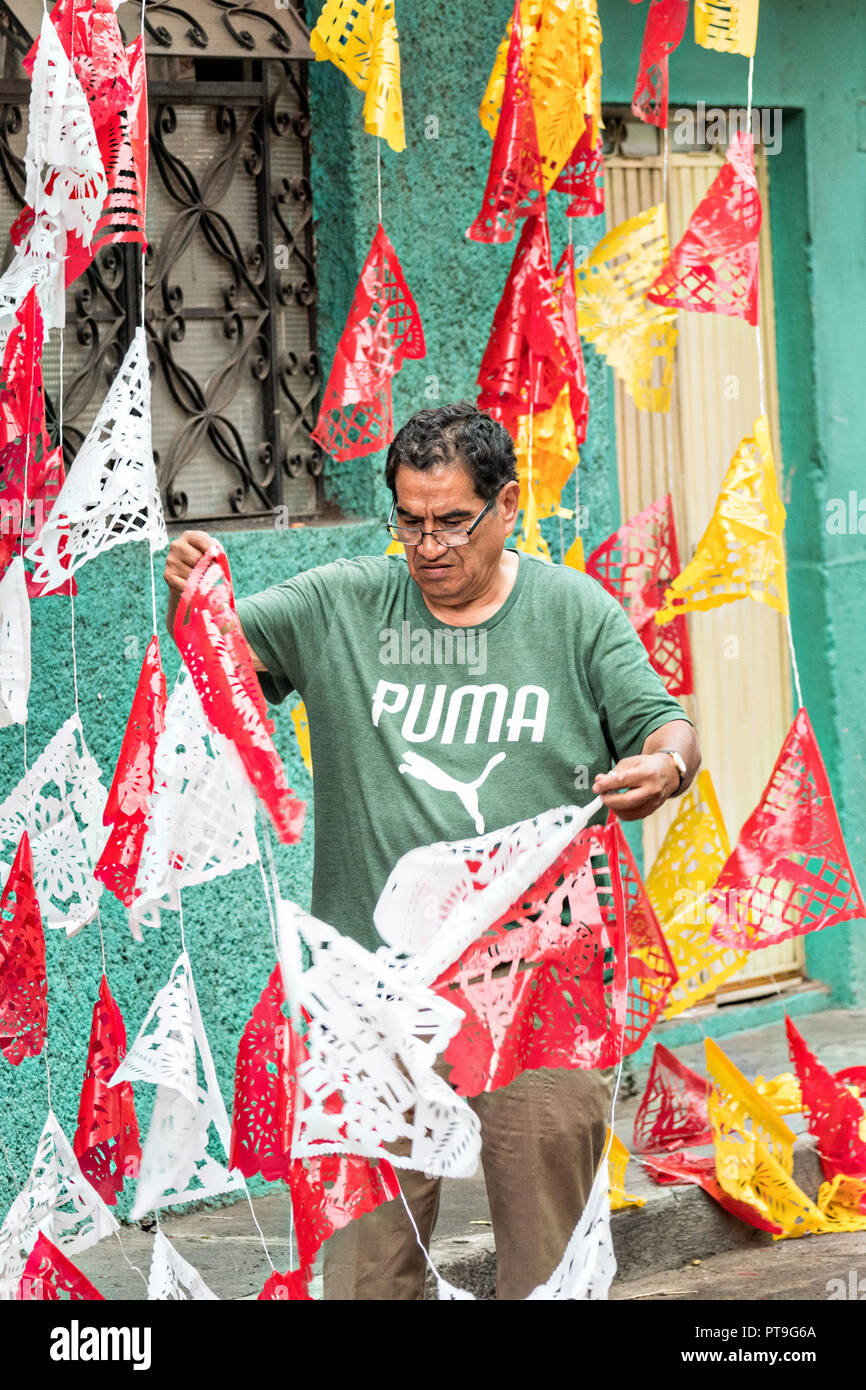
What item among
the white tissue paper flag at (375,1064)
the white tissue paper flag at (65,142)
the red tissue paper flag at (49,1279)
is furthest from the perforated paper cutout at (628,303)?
the red tissue paper flag at (49,1279)

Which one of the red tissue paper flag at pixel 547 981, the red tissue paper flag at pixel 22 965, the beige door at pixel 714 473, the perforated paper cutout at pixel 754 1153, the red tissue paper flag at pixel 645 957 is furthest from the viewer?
the beige door at pixel 714 473

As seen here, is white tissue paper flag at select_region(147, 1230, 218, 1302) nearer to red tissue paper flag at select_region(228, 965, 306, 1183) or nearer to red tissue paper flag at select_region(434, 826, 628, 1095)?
red tissue paper flag at select_region(228, 965, 306, 1183)

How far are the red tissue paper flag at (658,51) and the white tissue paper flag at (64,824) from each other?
177 centimetres

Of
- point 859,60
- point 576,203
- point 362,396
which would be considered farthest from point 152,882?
point 859,60

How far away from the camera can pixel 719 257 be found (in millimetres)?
3660

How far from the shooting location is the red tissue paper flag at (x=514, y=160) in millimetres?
3809

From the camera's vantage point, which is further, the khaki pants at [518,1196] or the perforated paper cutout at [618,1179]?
the perforated paper cutout at [618,1179]

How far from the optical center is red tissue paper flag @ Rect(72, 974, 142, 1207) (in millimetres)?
3225

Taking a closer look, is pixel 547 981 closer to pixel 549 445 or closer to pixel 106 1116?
pixel 106 1116

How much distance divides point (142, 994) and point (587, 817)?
1845mm

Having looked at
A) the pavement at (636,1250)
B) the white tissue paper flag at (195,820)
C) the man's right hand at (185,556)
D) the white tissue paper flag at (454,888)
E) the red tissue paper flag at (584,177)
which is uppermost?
the red tissue paper flag at (584,177)

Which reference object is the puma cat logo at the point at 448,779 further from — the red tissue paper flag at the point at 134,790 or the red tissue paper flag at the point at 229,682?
the red tissue paper flag at the point at 134,790

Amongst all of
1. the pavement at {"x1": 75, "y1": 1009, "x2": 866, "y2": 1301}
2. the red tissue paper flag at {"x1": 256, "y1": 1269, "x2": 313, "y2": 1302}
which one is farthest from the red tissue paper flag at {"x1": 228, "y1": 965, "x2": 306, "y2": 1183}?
the pavement at {"x1": 75, "y1": 1009, "x2": 866, "y2": 1301}

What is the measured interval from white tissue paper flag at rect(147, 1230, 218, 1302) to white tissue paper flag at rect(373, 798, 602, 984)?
25.9 inches
